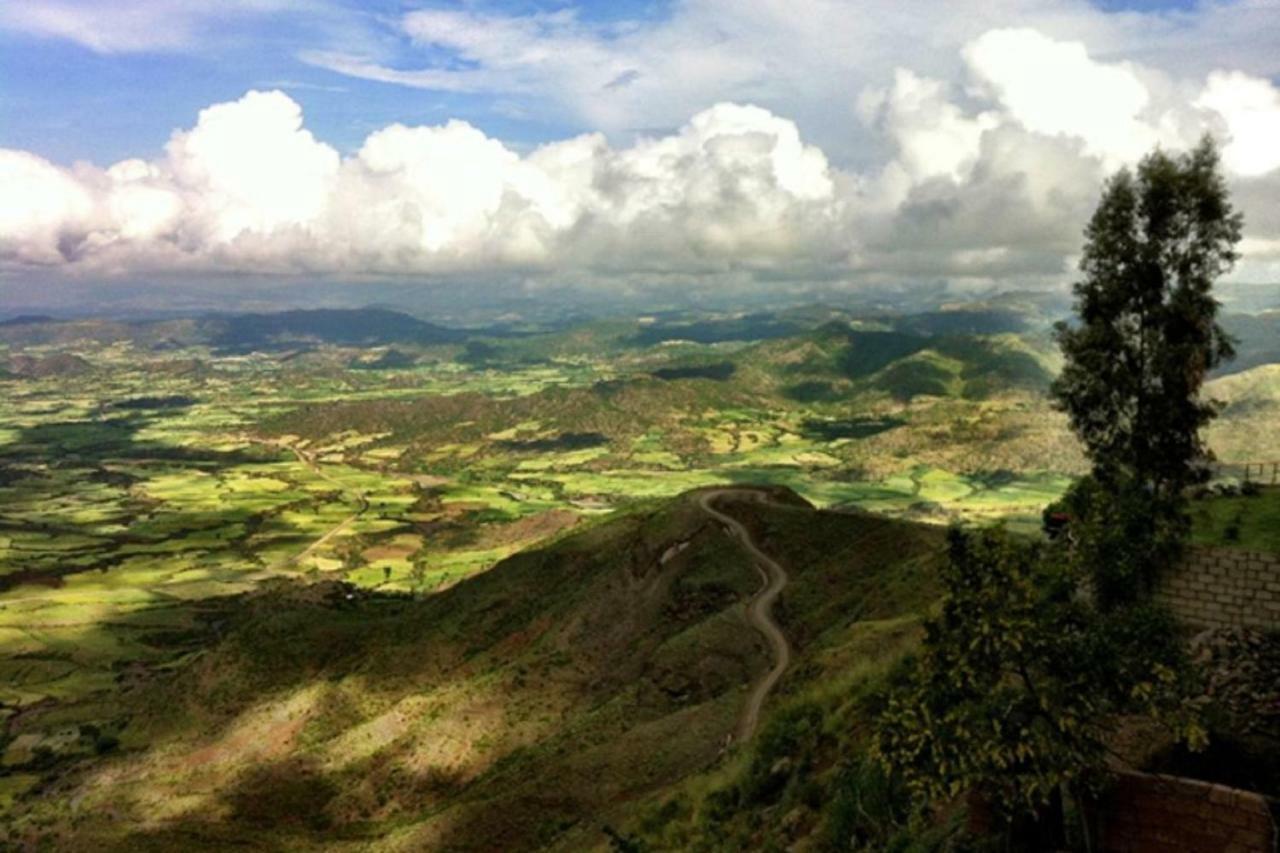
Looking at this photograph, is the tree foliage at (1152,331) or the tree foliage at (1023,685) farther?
the tree foliage at (1152,331)

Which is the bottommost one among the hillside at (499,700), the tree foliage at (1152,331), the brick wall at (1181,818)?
the hillside at (499,700)

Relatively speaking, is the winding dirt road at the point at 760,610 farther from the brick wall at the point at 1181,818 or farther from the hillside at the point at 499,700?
the brick wall at the point at 1181,818

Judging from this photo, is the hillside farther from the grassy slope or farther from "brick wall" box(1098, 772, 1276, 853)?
"brick wall" box(1098, 772, 1276, 853)

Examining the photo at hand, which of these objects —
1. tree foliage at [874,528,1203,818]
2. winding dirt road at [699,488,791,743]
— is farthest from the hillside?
tree foliage at [874,528,1203,818]

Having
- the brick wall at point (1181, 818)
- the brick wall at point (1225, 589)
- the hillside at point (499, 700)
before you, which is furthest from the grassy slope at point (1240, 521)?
the hillside at point (499, 700)

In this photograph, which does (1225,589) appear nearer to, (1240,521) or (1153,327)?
(1240,521)

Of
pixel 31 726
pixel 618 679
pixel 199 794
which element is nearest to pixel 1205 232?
pixel 618 679

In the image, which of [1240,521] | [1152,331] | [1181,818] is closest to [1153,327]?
[1152,331]
